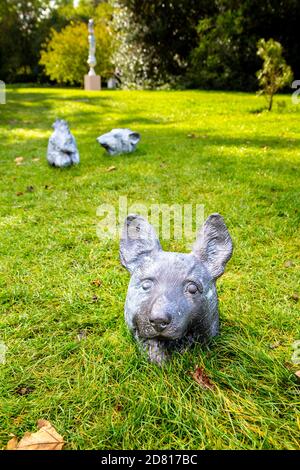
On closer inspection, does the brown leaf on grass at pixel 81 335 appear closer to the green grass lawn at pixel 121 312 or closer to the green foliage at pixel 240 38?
the green grass lawn at pixel 121 312

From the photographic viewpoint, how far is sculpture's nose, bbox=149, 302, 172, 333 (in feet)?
7.05

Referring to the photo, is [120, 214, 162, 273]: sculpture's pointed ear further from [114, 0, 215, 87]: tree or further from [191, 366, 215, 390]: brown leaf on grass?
[114, 0, 215, 87]: tree

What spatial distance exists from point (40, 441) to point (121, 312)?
124cm

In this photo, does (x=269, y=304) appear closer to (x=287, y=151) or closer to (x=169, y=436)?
(x=169, y=436)

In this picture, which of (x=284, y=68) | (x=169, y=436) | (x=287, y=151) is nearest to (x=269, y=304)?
(x=169, y=436)

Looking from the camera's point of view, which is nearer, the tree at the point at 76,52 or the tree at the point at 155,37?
the tree at the point at 155,37

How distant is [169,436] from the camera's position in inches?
81.8

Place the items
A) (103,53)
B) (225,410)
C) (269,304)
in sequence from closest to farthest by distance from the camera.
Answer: (225,410) < (269,304) < (103,53)

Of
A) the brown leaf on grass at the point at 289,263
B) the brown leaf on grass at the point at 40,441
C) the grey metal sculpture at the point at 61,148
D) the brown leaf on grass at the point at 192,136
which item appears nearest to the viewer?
the brown leaf on grass at the point at 40,441

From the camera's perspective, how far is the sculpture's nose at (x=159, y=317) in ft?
7.05

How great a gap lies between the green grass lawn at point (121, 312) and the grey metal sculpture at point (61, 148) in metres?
0.21

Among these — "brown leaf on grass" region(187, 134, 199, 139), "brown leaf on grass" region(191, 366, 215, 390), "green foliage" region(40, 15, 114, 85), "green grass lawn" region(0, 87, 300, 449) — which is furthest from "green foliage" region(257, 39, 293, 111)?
"green foliage" region(40, 15, 114, 85)

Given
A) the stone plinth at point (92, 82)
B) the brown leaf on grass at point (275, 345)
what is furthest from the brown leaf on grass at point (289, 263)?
the stone plinth at point (92, 82)
